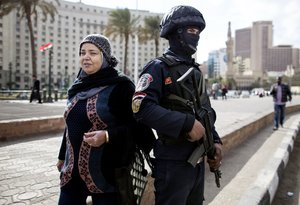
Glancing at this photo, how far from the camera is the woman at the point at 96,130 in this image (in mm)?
2094

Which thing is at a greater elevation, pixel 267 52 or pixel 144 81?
pixel 267 52

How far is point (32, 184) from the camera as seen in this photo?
12.3 feet

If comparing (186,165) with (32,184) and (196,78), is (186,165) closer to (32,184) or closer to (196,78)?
(196,78)

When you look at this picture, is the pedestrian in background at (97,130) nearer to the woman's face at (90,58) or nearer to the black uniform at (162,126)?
the woman's face at (90,58)

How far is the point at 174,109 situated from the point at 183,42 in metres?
0.46

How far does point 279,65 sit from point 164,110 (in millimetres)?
207607

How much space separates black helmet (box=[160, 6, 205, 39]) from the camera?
6.75 feet

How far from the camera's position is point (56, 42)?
107 meters

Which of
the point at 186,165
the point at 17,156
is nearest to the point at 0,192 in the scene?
the point at 17,156

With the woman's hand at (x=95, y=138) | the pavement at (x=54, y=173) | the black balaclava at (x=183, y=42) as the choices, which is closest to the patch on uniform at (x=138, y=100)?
the woman's hand at (x=95, y=138)

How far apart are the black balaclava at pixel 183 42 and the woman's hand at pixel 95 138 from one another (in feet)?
2.46

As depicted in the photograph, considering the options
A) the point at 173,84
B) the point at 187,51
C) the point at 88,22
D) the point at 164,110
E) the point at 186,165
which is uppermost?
the point at 88,22

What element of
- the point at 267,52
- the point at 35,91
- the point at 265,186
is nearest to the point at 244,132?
the point at 265,186

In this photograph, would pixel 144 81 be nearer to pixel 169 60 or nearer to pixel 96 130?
pixel 169 60
